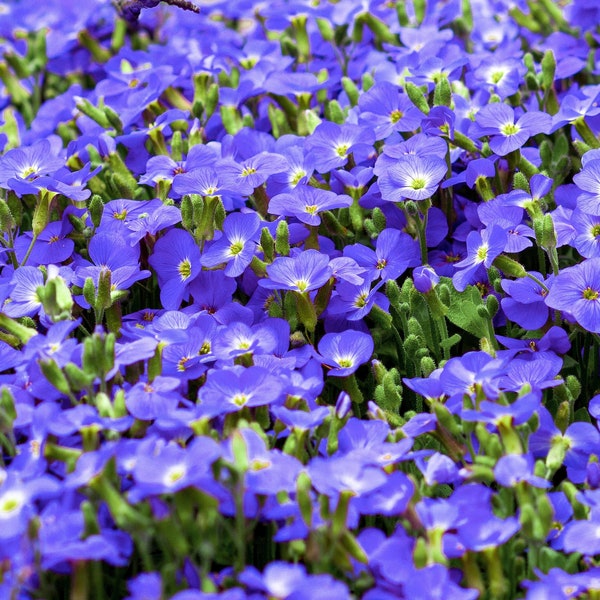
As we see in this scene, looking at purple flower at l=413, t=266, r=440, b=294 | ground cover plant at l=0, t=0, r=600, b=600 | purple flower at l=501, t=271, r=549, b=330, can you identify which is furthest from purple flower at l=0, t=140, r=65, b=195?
purple flower at l=501, t=271, r=549, b=330

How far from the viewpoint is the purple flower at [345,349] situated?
5.03ft

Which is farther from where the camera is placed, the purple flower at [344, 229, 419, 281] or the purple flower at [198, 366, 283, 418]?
the purple flower at [344, 229, 419, 281]

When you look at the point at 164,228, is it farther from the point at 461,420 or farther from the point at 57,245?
the point at 461,420

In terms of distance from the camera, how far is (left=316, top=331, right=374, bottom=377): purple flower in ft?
5.03

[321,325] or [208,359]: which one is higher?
[208,359]

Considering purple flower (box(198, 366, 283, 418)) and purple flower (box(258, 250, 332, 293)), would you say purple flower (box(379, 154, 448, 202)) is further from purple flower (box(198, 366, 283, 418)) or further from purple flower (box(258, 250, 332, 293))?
purple flower (box(198, 366, 283, 418))

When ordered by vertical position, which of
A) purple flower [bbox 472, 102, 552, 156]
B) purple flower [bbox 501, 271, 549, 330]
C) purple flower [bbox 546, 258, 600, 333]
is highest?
purple flower [bbox 472, 102, 552, 156]

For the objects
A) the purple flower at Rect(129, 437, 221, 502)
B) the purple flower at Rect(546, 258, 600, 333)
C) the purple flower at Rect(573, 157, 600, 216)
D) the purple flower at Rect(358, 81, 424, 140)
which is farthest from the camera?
the purple flower at Rect(358, 81, 424, 140)

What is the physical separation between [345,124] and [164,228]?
44cm

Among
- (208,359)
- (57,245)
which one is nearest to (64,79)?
(57,245)

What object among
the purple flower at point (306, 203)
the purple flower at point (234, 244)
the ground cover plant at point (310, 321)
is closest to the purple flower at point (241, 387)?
the ground cover plant at point (310, 321)

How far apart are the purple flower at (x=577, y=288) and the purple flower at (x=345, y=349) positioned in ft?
1.04

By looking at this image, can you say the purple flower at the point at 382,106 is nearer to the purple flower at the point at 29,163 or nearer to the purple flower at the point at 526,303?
the purple flower at the point at 526,303

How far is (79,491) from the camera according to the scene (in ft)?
3.93
